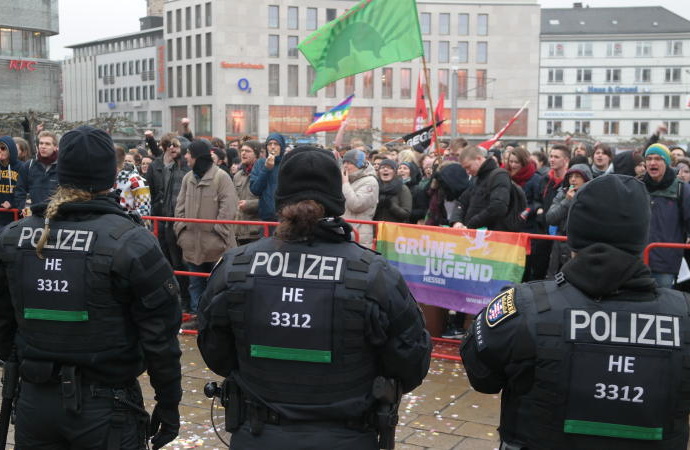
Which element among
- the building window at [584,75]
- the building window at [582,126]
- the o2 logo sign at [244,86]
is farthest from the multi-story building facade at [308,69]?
the building window at [584,75]

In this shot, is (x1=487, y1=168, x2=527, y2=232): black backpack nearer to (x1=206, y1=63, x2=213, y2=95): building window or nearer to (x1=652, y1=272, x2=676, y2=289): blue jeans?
(x1=652, y1=272, x2=676, y2=289): blue jeans

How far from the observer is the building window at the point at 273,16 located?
78000 millimetres

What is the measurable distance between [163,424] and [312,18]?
262 feet

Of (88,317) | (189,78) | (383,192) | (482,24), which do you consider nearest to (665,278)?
(383,192)

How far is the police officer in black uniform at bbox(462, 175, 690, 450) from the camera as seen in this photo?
2734 mm

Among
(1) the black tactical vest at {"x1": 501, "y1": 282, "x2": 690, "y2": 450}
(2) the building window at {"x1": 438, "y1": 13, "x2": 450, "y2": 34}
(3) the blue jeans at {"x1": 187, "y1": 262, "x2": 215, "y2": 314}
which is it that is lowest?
(3) the blue jeans at {"x1": 187, "y1": 262, "x2": 215, "y2": 314}

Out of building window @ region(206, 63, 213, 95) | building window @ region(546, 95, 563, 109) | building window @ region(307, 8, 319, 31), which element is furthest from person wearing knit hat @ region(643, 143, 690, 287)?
building window @ region(546, 95, 563, 109)

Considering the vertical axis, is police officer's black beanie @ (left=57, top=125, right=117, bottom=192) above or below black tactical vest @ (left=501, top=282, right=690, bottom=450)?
above

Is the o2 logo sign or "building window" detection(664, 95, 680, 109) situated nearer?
the o2 logo sign

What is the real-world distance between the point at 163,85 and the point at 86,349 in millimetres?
86386

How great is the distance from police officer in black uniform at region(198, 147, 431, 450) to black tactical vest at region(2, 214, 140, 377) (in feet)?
1.89

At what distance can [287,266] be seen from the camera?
310 centimetres

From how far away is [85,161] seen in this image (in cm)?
366

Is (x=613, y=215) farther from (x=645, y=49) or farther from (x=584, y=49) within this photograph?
(x=645, y=49)
